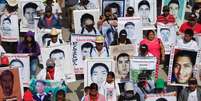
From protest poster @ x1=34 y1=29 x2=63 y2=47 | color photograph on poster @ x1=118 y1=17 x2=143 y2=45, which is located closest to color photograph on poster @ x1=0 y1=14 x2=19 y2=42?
protest poster @ x1=34 y1=29 x2=63 y2=47

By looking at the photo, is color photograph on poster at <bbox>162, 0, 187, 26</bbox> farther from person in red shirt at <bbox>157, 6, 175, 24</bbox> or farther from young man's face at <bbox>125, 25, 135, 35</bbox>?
young man's face at <bbox>125, 25, 135, 35</bbox>

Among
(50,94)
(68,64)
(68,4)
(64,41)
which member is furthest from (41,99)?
(68,4)

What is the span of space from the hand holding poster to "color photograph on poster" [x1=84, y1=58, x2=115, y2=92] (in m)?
0.55

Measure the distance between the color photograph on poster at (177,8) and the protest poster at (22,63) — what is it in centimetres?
532

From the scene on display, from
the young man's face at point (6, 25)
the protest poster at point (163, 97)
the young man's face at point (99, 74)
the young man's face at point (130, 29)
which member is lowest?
the protest poster at point (163, 97)

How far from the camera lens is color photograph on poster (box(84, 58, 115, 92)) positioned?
24062 mm

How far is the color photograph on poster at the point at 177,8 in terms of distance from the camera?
27.9 meters

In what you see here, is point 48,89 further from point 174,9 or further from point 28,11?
point 174,9

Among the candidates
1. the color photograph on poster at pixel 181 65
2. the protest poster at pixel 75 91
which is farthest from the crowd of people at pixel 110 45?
the protest poster at pixel 75 91

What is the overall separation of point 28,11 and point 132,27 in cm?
320

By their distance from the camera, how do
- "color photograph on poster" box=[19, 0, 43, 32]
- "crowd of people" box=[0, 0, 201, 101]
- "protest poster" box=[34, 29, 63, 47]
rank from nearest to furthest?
"crowd of people" box=[0, 0, 201, 101] < "protest poster" box=[34, 29, 63, 47] < "color photograph on poster" box=[19, 0, 43, 32]

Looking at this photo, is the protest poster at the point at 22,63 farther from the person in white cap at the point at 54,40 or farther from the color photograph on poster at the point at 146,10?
the color photograph on poster at the point at 146,10

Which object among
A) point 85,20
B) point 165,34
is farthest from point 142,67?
point 85,20

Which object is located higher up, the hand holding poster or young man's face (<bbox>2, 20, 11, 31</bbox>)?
young man's face (<bbox>2, 20, 11, 31</bbox>)
